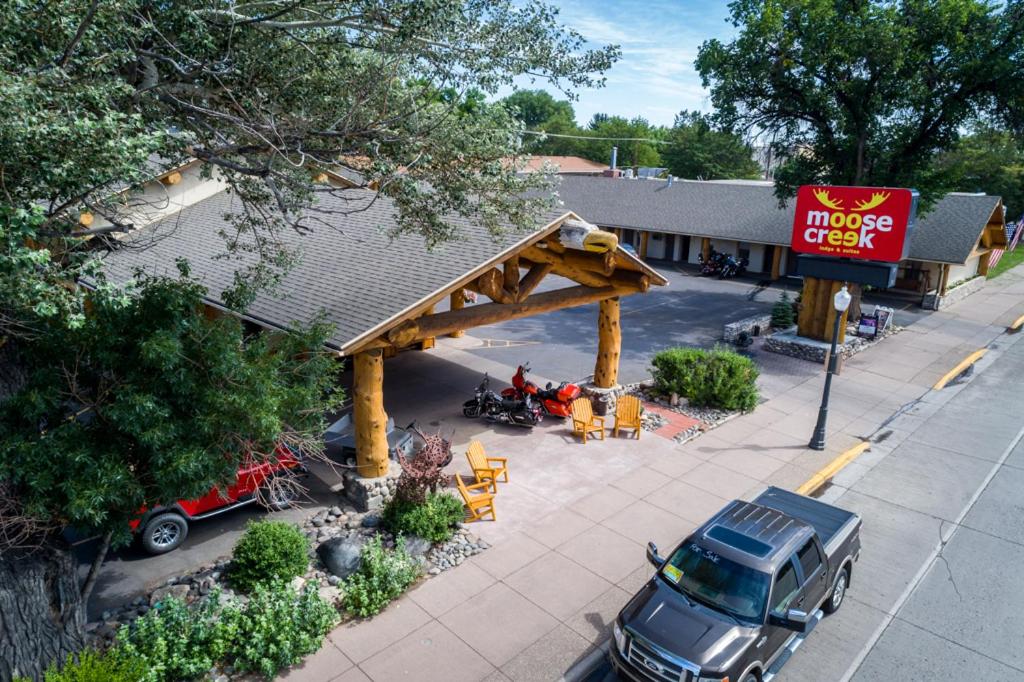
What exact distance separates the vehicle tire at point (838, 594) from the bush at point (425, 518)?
542cm

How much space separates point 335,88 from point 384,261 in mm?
3891

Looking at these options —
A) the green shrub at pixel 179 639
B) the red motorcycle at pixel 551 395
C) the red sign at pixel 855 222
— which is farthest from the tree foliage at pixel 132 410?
the red sign at pixel 855 222

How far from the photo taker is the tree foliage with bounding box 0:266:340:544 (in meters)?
6.11

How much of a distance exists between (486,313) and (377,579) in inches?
224

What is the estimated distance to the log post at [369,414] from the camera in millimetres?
10860

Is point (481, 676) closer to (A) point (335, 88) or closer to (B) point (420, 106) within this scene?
(B) point (420, 106)

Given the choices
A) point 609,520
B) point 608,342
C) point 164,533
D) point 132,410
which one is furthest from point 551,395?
point 132,410

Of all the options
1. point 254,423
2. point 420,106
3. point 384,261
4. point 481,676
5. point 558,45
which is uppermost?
point 558,45

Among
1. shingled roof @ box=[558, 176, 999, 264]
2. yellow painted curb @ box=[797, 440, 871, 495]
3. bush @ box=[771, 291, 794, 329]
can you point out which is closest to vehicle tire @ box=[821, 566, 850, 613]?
yellow painted curb @ box=[797, 440, 871, 495]

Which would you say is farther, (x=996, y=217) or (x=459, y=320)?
(x=996, y=217)

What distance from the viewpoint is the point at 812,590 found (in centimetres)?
815

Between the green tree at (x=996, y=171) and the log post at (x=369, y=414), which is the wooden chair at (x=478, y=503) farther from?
the green tree at (x=996, y=171)

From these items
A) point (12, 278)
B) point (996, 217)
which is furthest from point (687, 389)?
point (996, 217)

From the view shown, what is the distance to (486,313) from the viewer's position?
1278 cm
